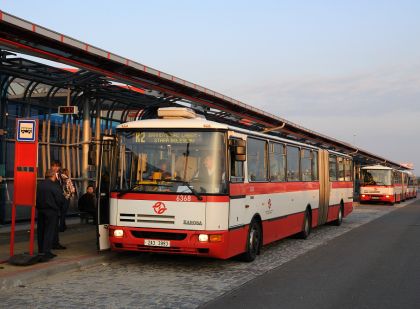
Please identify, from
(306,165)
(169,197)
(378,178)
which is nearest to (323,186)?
(306,165)

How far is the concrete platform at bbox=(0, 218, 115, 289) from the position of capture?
27.1ft

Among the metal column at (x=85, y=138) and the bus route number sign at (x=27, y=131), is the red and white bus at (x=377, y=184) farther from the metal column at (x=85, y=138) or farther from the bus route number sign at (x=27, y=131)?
the bus route number sign at (x=27, y=131)

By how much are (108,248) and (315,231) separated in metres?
9.29

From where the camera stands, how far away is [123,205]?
972 centimetres

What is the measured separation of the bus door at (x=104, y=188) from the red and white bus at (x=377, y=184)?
31.9 m

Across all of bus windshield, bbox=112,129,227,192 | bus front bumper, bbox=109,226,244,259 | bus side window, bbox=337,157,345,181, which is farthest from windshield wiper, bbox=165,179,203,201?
bus side window, bbox=337,157,345,181

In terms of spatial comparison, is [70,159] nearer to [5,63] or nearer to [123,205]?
[5,63]

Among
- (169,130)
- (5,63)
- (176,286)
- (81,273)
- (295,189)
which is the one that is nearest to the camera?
(176,286)

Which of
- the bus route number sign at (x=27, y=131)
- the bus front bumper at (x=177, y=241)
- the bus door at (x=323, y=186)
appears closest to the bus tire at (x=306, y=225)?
the bus door at (x=323, y=186)

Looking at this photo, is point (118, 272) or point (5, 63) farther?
point (5, 63)

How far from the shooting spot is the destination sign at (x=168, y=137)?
976 centimetres

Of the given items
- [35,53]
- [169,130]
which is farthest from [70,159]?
[169,130]

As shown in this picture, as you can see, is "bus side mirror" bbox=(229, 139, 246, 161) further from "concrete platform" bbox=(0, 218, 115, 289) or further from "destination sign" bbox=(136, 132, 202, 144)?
"concrete platform" bbox=(0, 218, 115, 289)

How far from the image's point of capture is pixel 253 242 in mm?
10953
